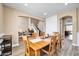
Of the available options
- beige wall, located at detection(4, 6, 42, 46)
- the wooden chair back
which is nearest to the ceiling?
beige wall, located at detection(4, 6, 42, 46)

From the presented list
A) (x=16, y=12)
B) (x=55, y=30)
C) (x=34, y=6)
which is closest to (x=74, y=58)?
(x=55, y=30)

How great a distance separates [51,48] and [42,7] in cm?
81

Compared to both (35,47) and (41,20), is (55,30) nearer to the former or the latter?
(41,20)

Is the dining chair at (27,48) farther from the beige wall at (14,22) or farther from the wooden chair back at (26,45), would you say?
the beige wall at (14,22)

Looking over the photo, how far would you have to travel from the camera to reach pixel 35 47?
7.15 feet

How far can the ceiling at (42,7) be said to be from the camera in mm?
2135

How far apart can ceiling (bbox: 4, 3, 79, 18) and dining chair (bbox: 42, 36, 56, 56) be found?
0.49m

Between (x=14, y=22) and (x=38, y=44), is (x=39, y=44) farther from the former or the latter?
(x=14, y=22)

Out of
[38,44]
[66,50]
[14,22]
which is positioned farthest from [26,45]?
[66,50]

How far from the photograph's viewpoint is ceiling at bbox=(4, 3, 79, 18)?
2.13 metres

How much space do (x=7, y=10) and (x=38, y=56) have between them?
1.03 meters

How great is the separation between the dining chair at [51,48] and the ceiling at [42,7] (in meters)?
0.49

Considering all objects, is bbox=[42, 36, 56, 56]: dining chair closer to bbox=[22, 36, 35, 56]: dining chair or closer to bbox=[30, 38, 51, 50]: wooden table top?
bbox=[30, 38, 51, 50]: wooden table top

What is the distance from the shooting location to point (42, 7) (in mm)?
2180
